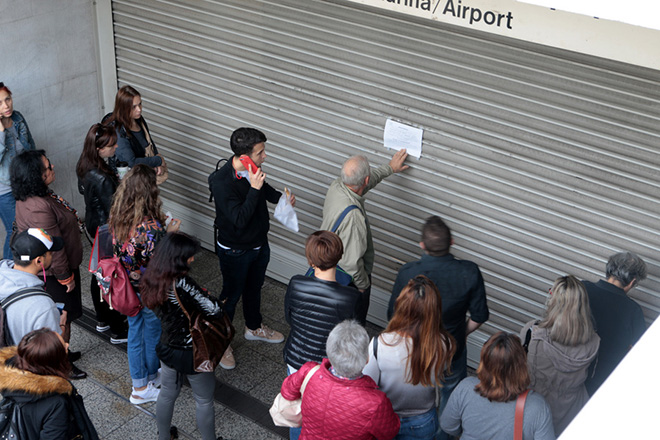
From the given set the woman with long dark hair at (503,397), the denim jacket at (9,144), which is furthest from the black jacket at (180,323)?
the denim jacket at (9,144)

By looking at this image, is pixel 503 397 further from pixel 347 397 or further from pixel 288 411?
pixel 288 411

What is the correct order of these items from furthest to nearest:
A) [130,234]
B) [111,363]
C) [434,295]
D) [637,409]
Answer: [111,363] < [130,234] < [434,295] < [637,409]

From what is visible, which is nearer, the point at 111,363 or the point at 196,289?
the point at 196,289

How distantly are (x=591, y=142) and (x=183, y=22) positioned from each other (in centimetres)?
434

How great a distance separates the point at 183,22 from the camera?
7.34m

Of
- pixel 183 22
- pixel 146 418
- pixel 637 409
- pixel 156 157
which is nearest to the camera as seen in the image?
pixel 637 409

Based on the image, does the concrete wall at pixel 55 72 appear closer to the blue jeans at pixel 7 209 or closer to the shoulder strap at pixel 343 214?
the blue jeans at pixel 7 209

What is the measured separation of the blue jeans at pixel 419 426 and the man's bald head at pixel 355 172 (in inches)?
76.5

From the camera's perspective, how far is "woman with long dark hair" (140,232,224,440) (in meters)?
4.50

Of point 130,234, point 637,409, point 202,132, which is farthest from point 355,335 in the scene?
point 202,132

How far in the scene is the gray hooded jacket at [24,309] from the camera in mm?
4477

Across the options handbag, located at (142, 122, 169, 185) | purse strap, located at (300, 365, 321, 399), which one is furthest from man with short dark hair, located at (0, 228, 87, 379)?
handbag, located at (142, 122, 169, 185)

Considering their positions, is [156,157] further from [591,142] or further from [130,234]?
[591,142]

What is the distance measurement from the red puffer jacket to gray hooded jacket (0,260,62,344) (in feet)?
6.21
